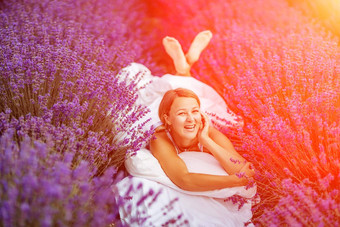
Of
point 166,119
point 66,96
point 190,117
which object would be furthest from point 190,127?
point 66,96

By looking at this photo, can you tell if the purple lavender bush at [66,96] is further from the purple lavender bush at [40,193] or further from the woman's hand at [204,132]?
the woman's hand at [204,132]

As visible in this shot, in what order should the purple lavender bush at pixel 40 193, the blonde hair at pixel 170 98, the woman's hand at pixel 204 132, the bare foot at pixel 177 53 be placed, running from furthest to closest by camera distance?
the bare foot at pixel 177 53 → the blonde hair at pixel 170 98 → the woman's hand at pixel 204 132 → the purple lavender bush at pixel 40 193

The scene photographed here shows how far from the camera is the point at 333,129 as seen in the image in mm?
1616

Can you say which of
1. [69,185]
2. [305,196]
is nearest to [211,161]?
[305,196]

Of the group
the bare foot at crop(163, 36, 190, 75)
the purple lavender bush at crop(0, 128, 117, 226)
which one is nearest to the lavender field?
the purple lavender bush at crop(0, 128, 117, 226)

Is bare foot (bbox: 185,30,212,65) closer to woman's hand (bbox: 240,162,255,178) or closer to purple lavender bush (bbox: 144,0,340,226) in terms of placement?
purple lavender bush (bbox: 144,0,340,226)

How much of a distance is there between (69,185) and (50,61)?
3.00ft

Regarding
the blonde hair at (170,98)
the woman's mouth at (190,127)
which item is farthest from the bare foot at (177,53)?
the woman's mouth at (190,127)

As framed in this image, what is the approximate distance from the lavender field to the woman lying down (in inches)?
3.8

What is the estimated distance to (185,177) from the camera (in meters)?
1.91

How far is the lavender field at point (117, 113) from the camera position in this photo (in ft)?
4.30

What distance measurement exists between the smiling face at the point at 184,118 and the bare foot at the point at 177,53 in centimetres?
83

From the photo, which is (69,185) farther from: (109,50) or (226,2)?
(226,2)

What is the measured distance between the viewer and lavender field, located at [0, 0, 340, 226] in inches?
51.6
